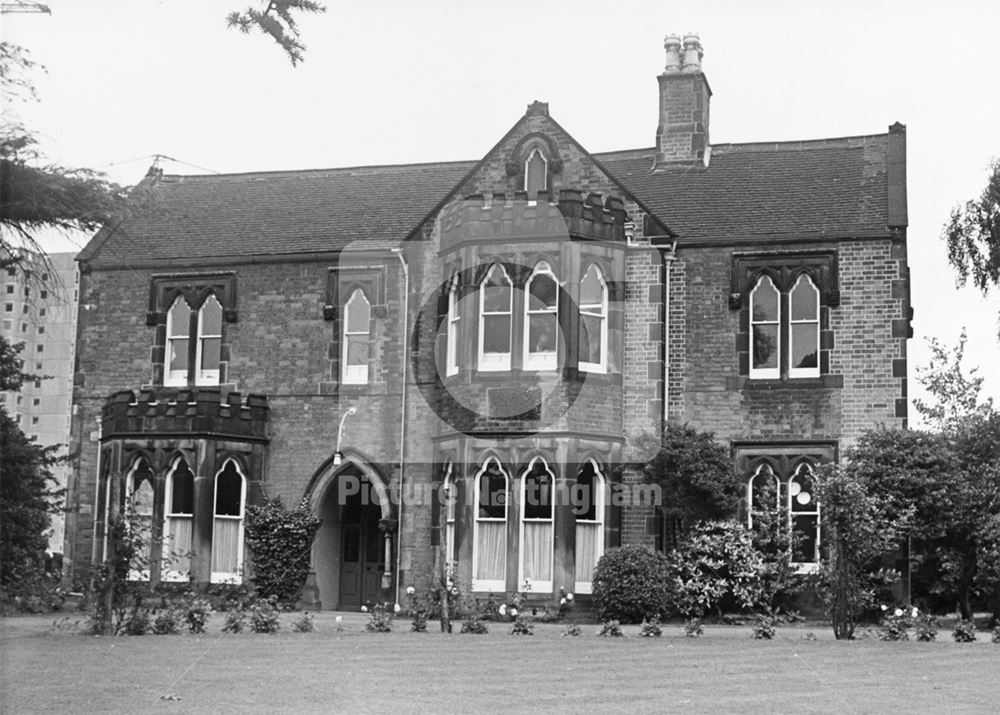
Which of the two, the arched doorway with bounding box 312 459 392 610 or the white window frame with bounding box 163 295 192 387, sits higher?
the white window frame with bounding box 163 295 192 387

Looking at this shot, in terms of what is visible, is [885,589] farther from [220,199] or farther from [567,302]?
[220,199]

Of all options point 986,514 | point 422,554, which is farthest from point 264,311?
point 986,514

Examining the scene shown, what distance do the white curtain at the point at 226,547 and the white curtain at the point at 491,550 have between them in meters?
5.80

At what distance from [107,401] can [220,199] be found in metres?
6.15

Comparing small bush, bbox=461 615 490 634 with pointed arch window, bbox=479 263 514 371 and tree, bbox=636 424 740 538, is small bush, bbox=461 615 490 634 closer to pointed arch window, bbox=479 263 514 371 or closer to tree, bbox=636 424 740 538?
tree, bbox=636 424 740 538

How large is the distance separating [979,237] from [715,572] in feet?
39.7

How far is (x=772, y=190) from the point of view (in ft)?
104

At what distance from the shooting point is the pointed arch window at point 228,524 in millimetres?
31844

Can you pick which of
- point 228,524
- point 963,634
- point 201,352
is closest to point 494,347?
point 228,524

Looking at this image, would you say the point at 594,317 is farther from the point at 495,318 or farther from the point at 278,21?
the point at 278,21

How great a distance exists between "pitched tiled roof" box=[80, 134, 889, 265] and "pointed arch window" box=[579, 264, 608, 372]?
2151 mm

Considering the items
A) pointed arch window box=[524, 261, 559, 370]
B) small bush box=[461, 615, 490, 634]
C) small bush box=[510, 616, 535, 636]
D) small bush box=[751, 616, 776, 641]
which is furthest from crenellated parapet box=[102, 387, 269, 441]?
small bush box=[751, 616, 776, 641]

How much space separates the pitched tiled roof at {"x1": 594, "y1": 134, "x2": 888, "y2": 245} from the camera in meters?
30.2

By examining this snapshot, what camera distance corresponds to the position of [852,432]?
29203mm
